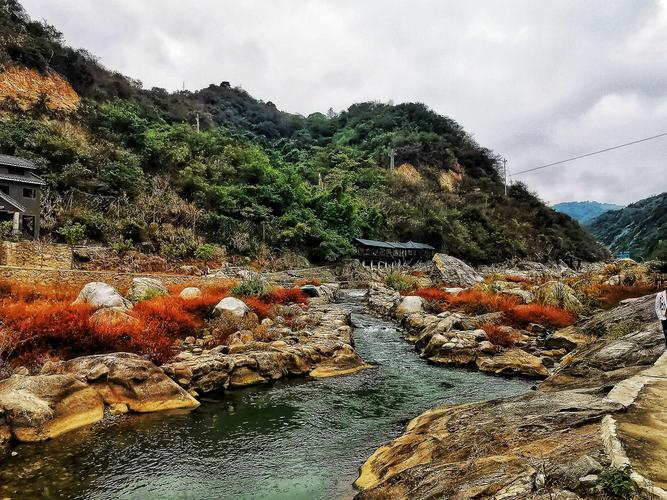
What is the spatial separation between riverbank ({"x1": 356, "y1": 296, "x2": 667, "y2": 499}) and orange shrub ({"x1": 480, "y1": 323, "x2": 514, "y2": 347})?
20.5ft

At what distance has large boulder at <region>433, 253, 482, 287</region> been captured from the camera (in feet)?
118

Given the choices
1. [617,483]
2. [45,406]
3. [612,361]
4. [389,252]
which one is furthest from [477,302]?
[389,252]

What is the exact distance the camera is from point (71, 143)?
31.0 m

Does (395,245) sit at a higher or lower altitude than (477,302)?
higher

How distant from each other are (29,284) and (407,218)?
48.1 metres

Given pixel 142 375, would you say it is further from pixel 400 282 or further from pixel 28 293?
pixel 400 282

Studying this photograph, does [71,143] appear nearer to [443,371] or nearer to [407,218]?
[443,371]

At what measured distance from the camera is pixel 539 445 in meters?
4.23

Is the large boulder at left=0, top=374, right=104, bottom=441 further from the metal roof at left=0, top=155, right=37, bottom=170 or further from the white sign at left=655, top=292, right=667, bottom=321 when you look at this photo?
the metal roof at left=0, top=155, right=37, bottom=170

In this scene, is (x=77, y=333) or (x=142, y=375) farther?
(x=77, y=333)

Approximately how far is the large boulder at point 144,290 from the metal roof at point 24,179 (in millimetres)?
14380

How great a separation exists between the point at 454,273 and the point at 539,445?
1356 inches

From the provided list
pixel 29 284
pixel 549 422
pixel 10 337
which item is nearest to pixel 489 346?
pixel 549 422

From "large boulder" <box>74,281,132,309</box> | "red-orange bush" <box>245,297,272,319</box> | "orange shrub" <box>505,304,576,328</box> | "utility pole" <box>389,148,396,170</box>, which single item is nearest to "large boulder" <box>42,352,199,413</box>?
"large boulder" <box>74,281,132,309</box>
